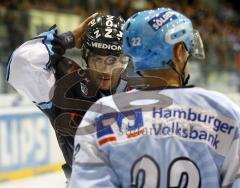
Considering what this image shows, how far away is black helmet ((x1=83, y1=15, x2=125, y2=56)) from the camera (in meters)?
2.34

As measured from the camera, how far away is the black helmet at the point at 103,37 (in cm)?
234

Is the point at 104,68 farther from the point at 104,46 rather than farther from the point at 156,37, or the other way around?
the point at 156,37

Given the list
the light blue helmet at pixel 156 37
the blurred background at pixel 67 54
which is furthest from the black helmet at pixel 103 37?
the blurred background at pixel 67 54

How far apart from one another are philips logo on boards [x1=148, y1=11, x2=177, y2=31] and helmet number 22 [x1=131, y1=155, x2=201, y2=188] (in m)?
0.33

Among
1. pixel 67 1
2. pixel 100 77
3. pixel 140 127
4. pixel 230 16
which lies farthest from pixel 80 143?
pixel 230 16

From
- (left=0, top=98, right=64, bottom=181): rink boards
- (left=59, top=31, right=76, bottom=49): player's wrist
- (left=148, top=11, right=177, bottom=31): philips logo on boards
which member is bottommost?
(left=0, top=98, right=64, bottom=181): rink boards

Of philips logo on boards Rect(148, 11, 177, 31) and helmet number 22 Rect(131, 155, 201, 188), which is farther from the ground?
→ philips logo on boards Rect(148, 11, 177, 31)

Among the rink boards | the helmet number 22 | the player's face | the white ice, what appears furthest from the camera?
the rink boards

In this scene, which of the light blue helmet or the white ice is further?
the white ice

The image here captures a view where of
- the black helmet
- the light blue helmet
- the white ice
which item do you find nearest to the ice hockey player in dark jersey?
the black helmet

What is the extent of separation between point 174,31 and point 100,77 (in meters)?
1.00

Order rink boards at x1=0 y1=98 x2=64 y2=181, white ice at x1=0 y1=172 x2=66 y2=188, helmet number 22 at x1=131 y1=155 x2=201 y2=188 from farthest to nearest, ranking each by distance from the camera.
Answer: rink boards at x1=0 y1=98 x2=64 y2=181 < white ice at x1=0 y1=172 x2=66 y2=188 < helmet number 22 at x1=131 y1=155 x2=201 y2=188

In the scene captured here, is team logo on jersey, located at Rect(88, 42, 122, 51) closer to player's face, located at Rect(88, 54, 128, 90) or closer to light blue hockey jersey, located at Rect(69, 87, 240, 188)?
player's face, located at Rect(88, 54, 128, 90)

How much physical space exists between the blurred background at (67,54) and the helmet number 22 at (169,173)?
3.52 m
